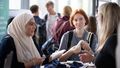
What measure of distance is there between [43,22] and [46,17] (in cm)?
25

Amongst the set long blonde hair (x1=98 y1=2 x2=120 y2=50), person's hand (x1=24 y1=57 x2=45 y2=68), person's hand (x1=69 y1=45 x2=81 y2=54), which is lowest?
person's hand (x1=24 y1=57 x2=45 y2=68)

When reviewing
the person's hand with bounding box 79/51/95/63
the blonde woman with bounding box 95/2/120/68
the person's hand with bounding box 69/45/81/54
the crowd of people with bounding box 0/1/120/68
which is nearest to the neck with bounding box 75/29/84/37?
the crowd of people with bounding box 0/1/120/68

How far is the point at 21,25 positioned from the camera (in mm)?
3113

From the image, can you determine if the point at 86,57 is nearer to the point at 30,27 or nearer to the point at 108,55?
the point at 30,27

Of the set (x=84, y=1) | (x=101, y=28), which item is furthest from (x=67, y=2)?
(x=101, y=28)

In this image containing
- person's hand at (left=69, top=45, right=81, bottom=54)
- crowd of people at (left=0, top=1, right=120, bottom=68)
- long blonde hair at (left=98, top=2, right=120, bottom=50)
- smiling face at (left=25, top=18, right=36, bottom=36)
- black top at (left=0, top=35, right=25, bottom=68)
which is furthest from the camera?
person's hand at (left=69, top=45, right=81, bottom=54)

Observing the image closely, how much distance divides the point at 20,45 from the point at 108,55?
123 cm

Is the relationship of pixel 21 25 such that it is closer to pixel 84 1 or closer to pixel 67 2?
pixel 67 2

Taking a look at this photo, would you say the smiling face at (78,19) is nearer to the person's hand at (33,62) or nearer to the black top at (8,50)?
the person's hand at (33,62)

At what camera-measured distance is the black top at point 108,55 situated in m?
2.13

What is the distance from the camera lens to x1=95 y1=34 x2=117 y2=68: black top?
83.9 inches

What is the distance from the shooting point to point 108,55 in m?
2.17

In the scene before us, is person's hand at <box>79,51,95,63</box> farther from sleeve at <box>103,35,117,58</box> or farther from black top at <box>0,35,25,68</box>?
sleeve at <box>103,35,117,58</box>

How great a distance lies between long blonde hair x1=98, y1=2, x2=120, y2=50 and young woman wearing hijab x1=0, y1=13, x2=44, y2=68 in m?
0.87
